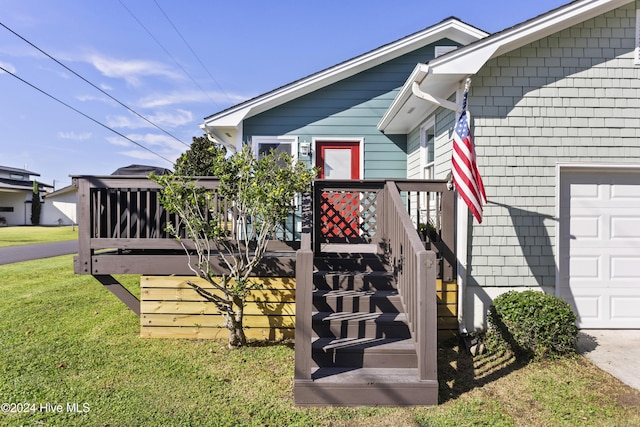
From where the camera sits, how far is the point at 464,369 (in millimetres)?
3412

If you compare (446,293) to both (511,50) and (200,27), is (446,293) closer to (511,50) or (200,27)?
(511,50)

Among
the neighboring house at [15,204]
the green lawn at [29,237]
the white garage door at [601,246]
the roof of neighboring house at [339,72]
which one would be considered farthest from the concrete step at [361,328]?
the neighboring house at [15,204]

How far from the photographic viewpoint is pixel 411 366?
9.98 feet

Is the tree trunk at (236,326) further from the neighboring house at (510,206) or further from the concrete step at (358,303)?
the concrete step at (358,303)

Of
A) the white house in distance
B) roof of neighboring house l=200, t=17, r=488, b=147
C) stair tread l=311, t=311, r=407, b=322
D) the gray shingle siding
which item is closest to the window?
roof of neighboring house l=200, t=17, r=488, b=147

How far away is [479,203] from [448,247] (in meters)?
0.60

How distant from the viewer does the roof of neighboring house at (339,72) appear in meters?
6.35

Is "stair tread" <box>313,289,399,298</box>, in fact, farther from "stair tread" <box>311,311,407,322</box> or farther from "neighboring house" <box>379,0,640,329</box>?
"neighboring house" <box>379,0,640,329</box>

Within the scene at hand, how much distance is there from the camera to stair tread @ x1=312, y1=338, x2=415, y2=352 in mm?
3057

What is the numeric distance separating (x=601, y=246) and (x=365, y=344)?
3.29m

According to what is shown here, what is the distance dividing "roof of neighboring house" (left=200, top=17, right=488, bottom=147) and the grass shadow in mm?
4841

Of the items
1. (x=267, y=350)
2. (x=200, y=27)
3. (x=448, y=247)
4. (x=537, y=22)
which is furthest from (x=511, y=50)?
(x=200, y=27)

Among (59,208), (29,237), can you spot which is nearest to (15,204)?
(59,208)

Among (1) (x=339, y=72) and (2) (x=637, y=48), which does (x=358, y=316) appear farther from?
(1) (x=339, y=72)
